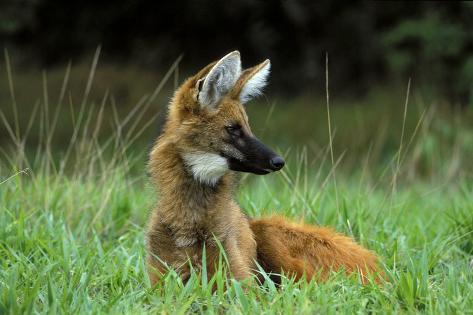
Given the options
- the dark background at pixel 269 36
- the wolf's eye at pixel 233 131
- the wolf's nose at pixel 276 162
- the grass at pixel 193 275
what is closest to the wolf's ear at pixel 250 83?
the wolf's eye at pixel 233 131

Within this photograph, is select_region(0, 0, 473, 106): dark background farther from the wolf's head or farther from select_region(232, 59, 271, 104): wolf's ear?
the wolf's head

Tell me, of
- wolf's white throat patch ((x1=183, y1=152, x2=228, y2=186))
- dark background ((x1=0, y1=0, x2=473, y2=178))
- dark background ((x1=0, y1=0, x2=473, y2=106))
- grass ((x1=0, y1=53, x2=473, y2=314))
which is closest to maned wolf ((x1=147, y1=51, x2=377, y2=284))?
A: wolf's white throat patch ((x1=183, y1=152, x2=228, y2=186))

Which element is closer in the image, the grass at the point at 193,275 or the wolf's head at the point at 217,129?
the grass at the point at 193,275

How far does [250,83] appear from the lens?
422 cm

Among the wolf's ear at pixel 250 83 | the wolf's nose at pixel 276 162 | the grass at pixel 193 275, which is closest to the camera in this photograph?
the grass at pixel 193 275

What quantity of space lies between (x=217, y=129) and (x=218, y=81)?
0.24 meters

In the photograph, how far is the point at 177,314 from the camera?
11.4ft

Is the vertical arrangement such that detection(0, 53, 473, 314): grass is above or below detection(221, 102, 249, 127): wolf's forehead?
below

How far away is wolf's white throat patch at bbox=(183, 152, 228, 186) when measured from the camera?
398cm

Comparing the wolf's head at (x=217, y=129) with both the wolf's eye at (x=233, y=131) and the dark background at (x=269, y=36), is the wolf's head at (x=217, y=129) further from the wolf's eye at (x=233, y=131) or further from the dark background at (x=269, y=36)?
the dark background at (x=269, y=36)

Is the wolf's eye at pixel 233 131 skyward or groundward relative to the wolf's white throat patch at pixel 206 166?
skyward

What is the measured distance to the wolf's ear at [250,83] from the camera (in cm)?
416

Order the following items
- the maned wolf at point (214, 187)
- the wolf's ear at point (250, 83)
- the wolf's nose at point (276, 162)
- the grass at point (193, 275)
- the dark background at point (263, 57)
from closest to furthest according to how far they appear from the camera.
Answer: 1. the grass at point (193, 275)
2. the wolf's nose at point (276, 162)
3. the maned wolf at point (214, 187)
4. the wolf's ear at point (250, 83)
5. the dark background at point (263, 57)

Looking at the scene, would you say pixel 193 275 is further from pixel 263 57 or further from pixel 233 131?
pixel 263 57
